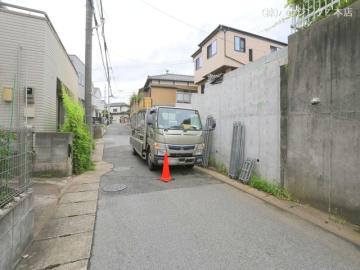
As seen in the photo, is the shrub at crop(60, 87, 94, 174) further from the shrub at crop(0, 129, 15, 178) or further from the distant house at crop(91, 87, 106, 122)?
the distant house at crop(91, 87, 106, 122)

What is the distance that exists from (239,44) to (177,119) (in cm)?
1460

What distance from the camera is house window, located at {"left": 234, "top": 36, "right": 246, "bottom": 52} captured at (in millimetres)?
19547

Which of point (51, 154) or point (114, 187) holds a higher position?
point (51, 154)

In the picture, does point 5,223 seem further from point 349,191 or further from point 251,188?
point 251,188

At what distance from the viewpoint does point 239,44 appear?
65.3 ft

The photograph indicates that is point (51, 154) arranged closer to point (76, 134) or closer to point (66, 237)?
point (76, 134)

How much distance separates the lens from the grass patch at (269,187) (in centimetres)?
530

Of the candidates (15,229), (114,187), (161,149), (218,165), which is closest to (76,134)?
(114,187)

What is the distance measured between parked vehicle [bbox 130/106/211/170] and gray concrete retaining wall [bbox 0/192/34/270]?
14.5 feet

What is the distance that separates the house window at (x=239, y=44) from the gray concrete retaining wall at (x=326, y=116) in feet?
50.6

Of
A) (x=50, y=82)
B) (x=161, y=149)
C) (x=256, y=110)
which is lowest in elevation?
(x=161, y=149)

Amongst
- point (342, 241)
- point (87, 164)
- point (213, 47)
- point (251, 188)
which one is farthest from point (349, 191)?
point (213, 47)

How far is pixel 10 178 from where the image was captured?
3010 mm

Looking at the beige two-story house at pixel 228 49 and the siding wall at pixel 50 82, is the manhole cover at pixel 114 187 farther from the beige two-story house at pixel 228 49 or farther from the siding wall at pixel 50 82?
the beige two-story house at pixel 228 49
